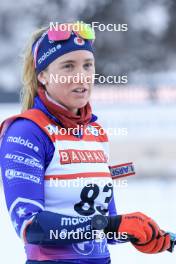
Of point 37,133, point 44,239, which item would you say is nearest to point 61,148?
point 37,133

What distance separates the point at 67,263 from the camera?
1.47 metres

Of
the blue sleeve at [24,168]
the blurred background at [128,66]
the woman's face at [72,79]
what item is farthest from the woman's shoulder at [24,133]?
the blurred background at [128,66]

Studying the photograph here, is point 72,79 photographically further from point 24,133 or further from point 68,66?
point 24,133

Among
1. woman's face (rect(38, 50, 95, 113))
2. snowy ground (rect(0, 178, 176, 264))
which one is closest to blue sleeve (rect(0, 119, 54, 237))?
woman's face (rect(38, 50, 95, 113))

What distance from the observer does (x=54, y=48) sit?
5.19ft

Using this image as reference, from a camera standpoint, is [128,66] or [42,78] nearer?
[42,78]

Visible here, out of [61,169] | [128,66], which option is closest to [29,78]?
[61,169]

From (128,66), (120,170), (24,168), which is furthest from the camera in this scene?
(128,66)

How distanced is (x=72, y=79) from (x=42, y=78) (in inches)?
3.7

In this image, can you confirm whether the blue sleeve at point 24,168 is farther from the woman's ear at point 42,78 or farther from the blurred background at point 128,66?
the blurred background at point 128,66

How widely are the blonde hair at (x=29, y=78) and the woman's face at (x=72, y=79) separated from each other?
5 cm

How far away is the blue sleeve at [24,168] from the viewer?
4.65 ft

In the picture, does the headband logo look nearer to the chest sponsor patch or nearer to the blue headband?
the blue headband

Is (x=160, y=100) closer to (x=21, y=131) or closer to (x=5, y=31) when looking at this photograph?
(x=5, y=31)
